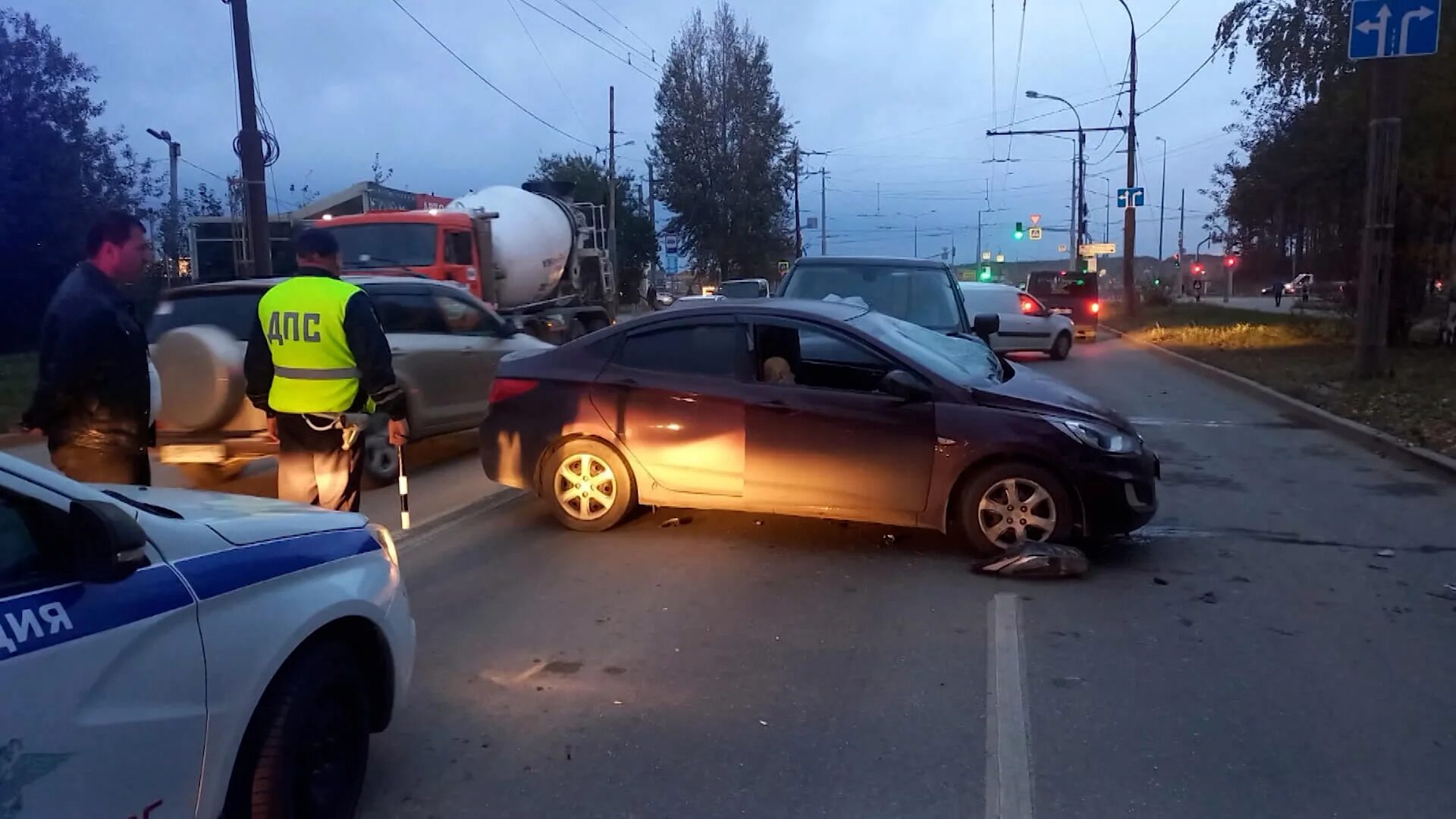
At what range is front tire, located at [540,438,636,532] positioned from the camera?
7641mm

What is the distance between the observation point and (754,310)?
7.55 meters

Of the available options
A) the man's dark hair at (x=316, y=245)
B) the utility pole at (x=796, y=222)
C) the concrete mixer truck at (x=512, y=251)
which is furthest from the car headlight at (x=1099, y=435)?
the utility pole at (x=796, y=222)

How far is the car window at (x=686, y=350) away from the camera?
24.6ft

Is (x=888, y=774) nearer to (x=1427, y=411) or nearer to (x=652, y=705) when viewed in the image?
(x=652, y=705)

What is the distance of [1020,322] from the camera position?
2394 centimetres

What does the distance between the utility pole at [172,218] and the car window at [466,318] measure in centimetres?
1650

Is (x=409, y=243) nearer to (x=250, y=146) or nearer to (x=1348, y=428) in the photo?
(x=250, y=146)

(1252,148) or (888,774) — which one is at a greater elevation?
(1252,148)

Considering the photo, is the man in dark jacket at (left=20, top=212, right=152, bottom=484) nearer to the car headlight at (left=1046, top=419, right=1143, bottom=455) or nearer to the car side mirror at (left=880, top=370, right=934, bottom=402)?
the car side mirror at (left=880, top=370, right=934, bottom=402)

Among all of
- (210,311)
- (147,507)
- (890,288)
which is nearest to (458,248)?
(890,288)

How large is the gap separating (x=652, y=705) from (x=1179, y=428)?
10373mm

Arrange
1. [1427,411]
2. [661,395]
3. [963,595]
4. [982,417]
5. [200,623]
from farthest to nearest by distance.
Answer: [1427,411]
[661,395]
[982,417]
[963,595]
[200,623]

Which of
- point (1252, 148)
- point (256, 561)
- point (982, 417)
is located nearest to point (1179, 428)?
point (982, 417)

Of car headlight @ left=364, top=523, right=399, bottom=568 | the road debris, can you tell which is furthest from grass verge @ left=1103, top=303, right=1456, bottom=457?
car headlight @ left=364, top=523, right=399, bottom=568
